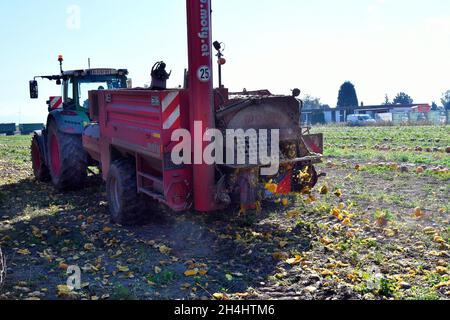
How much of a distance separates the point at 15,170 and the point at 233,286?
1132cm

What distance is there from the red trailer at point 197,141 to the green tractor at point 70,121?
2.17m

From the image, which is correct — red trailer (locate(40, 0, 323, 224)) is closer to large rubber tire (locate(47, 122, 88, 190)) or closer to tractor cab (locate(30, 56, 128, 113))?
large rubber tire (locate(47, 122, 88, 190))

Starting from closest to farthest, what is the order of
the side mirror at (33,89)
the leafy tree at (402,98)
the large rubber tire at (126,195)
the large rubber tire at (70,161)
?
the large rubber tire at (126,195) → the large rubber tire at (70,161) → the side mirror at (33,89) → the leafy tree at (402,98)

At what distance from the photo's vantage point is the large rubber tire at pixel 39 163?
1161 cm

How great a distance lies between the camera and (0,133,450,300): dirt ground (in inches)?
191

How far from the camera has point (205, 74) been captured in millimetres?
6305

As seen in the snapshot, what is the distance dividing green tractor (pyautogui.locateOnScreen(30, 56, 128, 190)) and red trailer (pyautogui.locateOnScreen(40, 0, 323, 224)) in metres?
2.17

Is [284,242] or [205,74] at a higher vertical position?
[205,74]

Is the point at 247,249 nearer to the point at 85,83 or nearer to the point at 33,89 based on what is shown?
the point at 85,83

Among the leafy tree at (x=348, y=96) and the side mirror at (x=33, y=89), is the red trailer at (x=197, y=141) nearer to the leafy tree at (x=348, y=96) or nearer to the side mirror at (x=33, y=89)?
the side mirror at (x=33, y=89)

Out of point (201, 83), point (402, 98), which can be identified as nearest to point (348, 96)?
point (402, 98)

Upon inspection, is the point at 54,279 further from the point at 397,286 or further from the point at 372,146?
the point at 372,146

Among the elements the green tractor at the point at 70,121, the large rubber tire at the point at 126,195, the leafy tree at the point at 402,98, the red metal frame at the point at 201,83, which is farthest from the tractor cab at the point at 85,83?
the leafy tree at the point at 402,98
